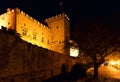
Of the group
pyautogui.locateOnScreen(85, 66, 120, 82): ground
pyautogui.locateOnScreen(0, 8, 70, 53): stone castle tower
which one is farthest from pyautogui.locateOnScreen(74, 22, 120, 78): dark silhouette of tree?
pyautogui.locateOnScreen(0, 8, 70, 53): stone castle tower

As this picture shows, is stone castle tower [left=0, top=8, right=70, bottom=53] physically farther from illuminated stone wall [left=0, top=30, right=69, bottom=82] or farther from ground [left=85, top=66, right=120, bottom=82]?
illuminated stone wall [left=0, top=30, right=69, bottom=82]

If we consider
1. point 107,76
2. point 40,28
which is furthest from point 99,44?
point 40,28

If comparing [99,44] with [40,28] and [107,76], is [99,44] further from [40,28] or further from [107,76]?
[40,28]

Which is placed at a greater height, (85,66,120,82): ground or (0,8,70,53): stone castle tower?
(0,8,70,53): stone castle tower

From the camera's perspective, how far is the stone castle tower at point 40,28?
2939 cm

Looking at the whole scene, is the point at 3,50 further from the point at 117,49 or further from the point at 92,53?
the point at 117,49

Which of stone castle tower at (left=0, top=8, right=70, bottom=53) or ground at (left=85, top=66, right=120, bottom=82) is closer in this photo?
ground at (left=85, top=66, right=120, bottom=82)

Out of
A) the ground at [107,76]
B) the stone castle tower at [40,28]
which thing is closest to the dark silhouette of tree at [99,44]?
the ground at [107,76]

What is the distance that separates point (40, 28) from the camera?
116 feet

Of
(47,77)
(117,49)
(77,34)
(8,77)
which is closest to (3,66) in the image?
(8,77)

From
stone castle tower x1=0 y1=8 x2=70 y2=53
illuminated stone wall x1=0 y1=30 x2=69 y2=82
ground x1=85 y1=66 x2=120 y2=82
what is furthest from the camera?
stone castle tower x1=0 y1=8 x2=70 y2=53

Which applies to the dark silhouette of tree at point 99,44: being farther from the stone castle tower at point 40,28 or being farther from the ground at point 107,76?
the stone castle tower at point 40,28

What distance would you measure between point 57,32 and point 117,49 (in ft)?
59.5

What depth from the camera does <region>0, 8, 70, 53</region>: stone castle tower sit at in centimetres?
2939
